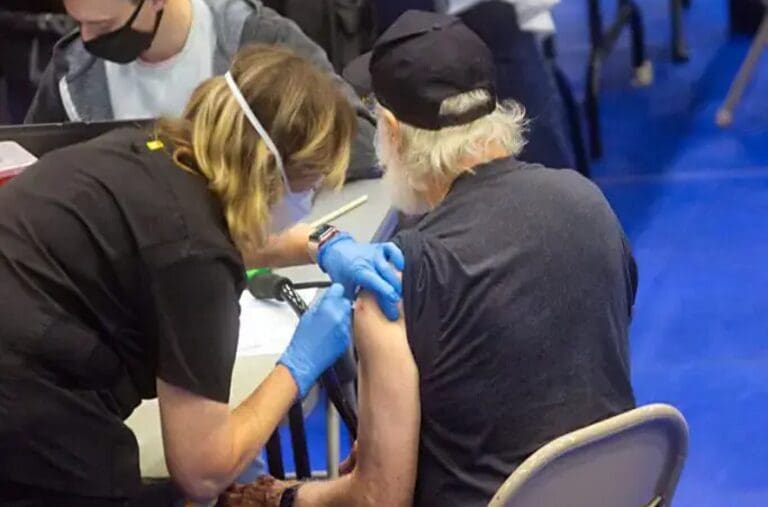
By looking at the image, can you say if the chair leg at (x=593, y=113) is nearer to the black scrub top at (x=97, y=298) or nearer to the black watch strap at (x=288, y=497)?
the black watch strap at (x=288, y=497)

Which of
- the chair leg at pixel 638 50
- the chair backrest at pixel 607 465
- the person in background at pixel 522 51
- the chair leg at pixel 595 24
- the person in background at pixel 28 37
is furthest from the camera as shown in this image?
the chair leg at pixel 638 50

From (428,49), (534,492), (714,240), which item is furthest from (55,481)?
(714,240)

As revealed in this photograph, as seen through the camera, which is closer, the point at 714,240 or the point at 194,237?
the point at 194,237

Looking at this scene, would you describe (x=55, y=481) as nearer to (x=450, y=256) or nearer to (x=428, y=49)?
(x=450, y=256)

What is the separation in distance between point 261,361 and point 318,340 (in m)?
0.21

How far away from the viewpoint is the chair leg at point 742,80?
4398 millimetres

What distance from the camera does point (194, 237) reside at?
1.43m

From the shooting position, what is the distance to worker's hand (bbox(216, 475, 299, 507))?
5.51ft

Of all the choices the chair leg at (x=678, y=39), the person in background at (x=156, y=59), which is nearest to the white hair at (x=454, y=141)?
the person in background at (x=156, y=59)

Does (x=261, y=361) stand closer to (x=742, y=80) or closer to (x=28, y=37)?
(x=28, y=37)

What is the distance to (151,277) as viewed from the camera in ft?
4.68

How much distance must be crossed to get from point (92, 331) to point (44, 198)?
0.54 ft

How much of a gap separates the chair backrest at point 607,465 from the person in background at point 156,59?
0.95 m

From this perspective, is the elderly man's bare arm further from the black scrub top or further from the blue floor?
the blue floor
